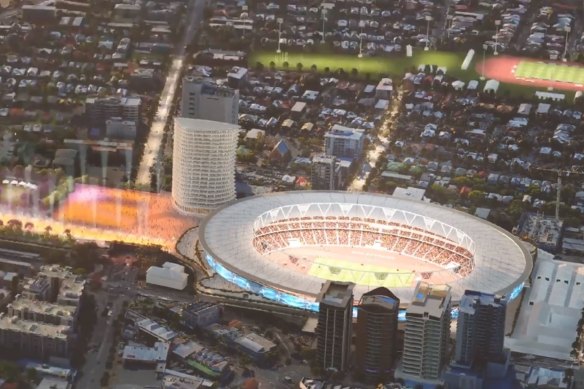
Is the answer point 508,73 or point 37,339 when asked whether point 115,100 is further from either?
point 37,339

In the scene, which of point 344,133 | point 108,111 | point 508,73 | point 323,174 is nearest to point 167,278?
point 323,174

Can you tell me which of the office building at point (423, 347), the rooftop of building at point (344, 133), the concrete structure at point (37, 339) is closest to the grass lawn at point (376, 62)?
the rooftop of building at point (344, 133)

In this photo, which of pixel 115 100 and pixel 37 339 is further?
pixel 115 100

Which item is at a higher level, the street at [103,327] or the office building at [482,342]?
the office building at [482,342]

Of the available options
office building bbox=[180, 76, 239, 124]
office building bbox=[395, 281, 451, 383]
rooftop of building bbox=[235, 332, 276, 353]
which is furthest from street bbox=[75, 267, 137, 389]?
office building bbox=[180, 76, 239, 124]

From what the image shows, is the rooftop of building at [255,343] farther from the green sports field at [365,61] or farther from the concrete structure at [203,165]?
the green sports field at [365,61]

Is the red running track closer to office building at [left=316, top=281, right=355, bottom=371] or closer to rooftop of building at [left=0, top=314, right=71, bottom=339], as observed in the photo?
Result: office building at [left=316, top=281, right=355, bottom=371]
